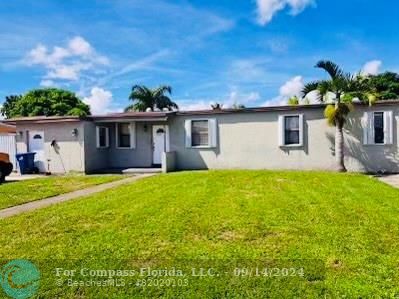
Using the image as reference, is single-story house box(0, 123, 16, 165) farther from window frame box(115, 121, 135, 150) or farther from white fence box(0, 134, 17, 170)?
window frame box(115, 121, 135, 150)

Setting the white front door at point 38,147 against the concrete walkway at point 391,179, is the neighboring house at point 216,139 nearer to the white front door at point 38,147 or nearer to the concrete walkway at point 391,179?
the white front door at point 38,147

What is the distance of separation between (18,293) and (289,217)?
187 inches

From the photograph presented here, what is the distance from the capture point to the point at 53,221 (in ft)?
23.3

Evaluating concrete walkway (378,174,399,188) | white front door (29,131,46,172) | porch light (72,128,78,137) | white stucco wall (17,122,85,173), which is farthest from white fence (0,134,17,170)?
concrete walkway (378,174,399,188)

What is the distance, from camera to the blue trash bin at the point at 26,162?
674 inches

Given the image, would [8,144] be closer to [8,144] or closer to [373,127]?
[8,144]

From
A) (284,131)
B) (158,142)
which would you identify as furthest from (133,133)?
(284,131)

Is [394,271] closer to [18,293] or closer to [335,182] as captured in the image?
[18,293]

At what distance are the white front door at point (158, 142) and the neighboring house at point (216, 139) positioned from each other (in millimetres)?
49

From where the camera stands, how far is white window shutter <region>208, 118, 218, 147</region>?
16.8 meters

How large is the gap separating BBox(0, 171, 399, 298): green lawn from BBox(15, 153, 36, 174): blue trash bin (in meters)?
9.24

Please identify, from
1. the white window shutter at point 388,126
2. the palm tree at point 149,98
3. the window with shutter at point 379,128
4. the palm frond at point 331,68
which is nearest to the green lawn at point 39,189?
the palm frond at point 331,68

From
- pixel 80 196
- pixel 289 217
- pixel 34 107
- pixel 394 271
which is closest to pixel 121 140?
pixel 80 196

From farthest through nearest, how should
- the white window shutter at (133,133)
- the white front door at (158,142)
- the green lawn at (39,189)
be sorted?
the white window shutter at (133,133) < the white front door at (158,142) < the green lawn at (39,189)
